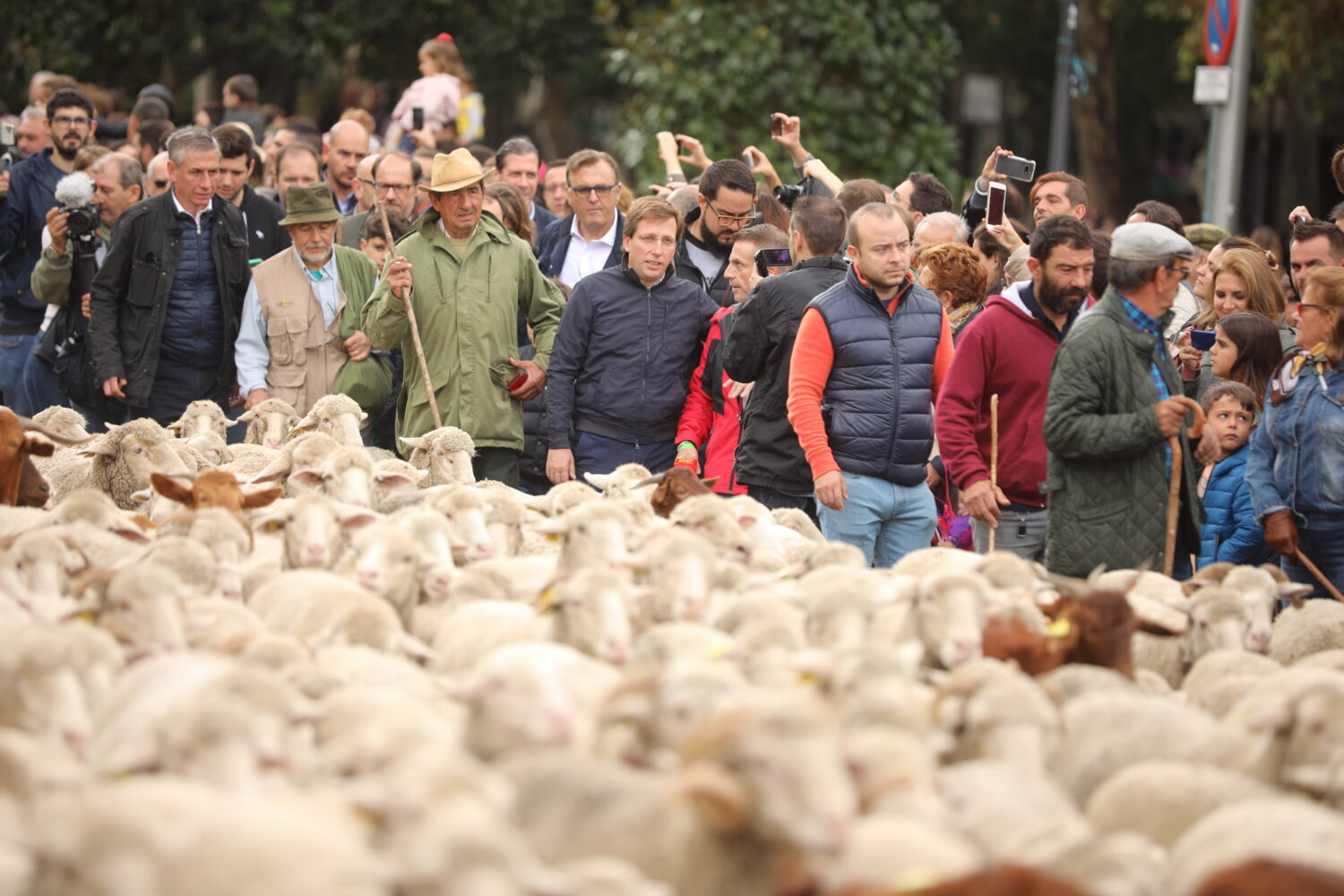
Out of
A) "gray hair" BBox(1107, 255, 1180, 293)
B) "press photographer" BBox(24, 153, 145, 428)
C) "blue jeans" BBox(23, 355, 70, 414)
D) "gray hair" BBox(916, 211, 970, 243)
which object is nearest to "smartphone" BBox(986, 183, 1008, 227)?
"gray hair" BBox(916, 211, 970, 243)

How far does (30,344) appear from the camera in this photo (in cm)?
1148

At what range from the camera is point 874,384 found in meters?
6.85

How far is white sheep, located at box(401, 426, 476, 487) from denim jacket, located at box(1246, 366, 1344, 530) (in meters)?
3.66

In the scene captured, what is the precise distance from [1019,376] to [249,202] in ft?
17.6

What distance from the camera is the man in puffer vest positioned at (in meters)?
6.78

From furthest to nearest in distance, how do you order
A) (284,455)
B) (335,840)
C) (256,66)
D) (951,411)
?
1. (256,66)
2. (284,455)
3. (951,411)
4. (335,840)

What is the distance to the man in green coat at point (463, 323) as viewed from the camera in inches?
327

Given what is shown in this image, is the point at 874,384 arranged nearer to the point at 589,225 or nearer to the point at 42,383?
the point at 589,225

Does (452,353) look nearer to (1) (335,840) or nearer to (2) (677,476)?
(2) (677,476)

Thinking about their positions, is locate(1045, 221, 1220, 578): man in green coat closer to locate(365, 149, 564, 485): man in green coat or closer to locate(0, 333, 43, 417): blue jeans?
locate(365, 149, 564, 485): man in green coat

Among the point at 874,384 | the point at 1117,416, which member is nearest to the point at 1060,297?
the point at 874,384

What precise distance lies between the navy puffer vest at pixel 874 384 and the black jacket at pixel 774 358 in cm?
39

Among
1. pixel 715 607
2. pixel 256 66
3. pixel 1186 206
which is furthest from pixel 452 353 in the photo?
pixel 1186 206

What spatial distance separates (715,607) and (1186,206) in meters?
26.4
